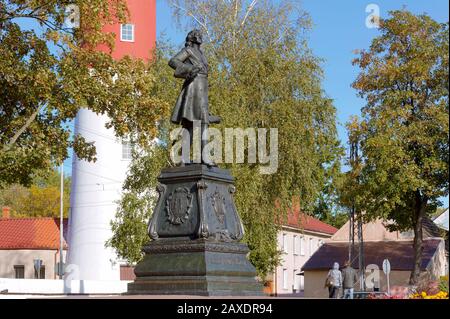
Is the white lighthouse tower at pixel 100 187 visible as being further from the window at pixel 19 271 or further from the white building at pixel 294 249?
the white building at pixel 294 249

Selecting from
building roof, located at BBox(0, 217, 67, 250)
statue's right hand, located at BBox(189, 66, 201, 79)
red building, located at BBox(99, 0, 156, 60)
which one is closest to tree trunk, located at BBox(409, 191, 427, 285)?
red building, located at BBox(99, 0, 156, 60)

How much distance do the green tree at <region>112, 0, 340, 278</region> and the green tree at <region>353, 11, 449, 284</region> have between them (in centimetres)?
208

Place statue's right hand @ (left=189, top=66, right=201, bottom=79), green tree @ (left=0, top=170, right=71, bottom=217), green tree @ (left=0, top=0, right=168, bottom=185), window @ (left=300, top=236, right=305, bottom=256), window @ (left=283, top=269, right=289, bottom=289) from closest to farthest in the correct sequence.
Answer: statue's right hand @ (left=189, top=66, right=201, bottom=79) → green tree @ (left=0, top=0, right=168, bottom=185) → window @ (left=283, top=269, right=289, bottom=289) → window @ (left=300, top=236, right=305, bottom=256) → green tree @ (left=0, top=170, right=71, bottom=217)

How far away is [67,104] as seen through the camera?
831 inches

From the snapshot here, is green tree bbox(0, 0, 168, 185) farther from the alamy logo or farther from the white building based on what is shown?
the white building

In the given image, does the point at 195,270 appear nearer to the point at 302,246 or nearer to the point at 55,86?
the point at 55,86

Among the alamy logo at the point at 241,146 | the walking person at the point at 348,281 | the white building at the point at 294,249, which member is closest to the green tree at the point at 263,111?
the alamy logo at the point at 241,146

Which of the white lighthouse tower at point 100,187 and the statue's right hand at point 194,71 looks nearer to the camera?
the statue's right hand at point 194,71

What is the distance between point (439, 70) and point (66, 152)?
56.7ft

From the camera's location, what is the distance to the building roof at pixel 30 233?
5316cm

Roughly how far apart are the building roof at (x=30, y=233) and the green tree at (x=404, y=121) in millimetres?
26200

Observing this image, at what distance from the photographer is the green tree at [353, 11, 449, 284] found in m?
32.6
